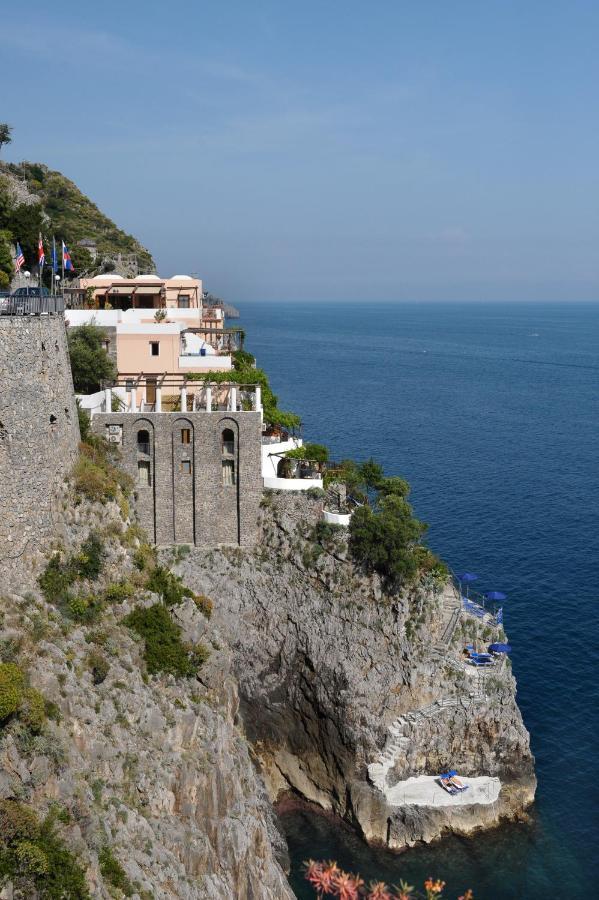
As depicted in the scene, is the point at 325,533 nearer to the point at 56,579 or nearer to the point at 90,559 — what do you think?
the point at 90,559

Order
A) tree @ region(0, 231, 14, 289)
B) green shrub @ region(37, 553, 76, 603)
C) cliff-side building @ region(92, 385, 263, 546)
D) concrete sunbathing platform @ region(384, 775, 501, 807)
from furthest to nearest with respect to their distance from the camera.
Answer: tree @ region(0, 231, 14, 289), cliff-side building @ region(92, 385, 263, 546), concrete sunbathing platform @ region(384, 775, 501, 807), green shrub @ region(37, 553, 76, 603)

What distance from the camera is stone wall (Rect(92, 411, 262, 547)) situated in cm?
4609

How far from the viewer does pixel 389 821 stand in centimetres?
4394

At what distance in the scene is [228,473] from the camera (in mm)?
47188

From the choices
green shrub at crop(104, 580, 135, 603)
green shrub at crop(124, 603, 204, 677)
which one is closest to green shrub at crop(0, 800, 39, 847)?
green shrub at crop(124, 603, 204, 677)

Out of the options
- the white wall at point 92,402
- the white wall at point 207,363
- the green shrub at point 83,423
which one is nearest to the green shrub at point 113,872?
the green shrub at point 83,423

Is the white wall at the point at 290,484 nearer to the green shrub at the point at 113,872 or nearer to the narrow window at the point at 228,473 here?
the narrow window at the point at 228,473

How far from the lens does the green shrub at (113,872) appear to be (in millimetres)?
28516

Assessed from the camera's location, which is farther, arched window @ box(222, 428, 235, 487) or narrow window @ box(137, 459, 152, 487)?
arched window @ box(222, 428, 235, 487)

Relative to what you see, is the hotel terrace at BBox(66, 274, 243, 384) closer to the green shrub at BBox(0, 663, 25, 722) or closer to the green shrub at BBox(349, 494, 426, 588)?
the green shrub at BBox(349, 494, 426, 588)

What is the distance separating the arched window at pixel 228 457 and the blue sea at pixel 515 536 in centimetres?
1855

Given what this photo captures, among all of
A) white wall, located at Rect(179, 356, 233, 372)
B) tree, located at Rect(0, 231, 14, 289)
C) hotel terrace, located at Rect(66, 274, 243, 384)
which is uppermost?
tree, located at Rect(0, 231, 14, 289)

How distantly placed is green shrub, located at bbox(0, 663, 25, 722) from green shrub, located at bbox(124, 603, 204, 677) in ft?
27.2

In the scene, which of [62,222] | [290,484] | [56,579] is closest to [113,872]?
[56,579]
